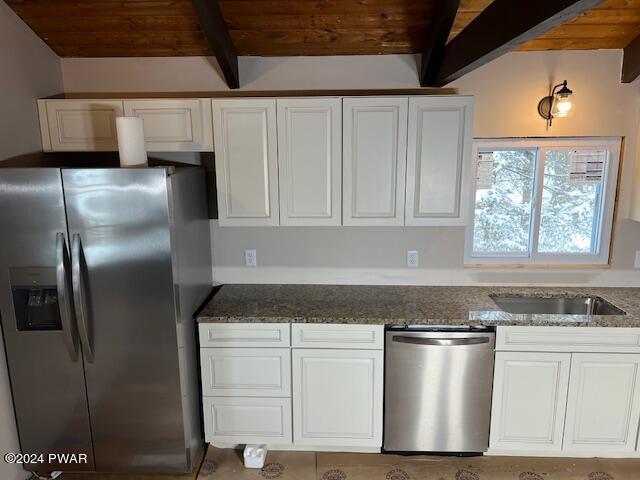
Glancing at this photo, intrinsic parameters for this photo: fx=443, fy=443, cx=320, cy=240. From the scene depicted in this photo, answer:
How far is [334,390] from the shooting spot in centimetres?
250

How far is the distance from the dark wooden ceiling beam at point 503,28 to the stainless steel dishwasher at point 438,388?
4.50 ft

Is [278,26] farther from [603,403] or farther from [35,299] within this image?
[603,403]

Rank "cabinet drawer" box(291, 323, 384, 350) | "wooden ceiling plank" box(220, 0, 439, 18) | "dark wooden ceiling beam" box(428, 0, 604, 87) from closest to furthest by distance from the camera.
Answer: "dark wooden ceiling beam" box(428, 0, 604, 87) → "wooden ceiling plank" box(220, 0, 439, 18) → "cabinet drawer" box(291, 323, 384, 350)

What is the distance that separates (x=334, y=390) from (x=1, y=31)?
2587mm

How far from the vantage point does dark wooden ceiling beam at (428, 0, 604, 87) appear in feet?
4.52

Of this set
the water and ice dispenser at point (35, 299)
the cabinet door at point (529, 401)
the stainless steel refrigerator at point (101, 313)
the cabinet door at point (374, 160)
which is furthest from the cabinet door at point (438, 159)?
the water and ice dispenser at point (35, 299)

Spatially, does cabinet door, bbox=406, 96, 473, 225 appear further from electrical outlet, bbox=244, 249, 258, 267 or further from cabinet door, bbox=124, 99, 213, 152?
cabinet door, bbox=124, 99, 213, 152

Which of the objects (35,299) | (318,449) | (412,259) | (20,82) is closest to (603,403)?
(412,259)

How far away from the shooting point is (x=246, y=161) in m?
2.54

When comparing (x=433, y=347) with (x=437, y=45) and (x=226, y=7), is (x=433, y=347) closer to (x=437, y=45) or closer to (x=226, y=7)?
(x=437, y=45)

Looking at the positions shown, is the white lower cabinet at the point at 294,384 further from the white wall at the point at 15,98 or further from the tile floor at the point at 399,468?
the white wall at the point at 15,98

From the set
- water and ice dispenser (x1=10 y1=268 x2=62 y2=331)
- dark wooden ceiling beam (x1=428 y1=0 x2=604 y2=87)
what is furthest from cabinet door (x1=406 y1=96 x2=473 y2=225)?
water and ice dispenser (x1=10 y1=268 x2=62 y2=331)

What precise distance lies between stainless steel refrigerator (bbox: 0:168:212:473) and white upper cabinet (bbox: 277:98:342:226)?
544 millimetres

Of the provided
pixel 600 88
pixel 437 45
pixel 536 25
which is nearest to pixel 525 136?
pixel 600 88
